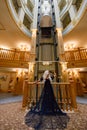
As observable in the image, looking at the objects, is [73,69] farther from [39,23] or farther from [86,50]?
[39,23]

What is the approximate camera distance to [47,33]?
550 centimetres

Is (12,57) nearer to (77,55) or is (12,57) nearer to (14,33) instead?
(14,33)

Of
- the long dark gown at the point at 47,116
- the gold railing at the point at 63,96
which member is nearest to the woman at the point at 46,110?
the long dark gown at the point at 47,116

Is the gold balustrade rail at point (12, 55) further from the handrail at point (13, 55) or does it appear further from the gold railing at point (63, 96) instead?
the gold railing at point (63, 96)

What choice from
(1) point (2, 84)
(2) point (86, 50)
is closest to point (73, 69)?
(2) point (86, 50)

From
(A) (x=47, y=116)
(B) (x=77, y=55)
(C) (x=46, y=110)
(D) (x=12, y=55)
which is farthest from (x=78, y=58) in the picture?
(D) (x=12, y=55)

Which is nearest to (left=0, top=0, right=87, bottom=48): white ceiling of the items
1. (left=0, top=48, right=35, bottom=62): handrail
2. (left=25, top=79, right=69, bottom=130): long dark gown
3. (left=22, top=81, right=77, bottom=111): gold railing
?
(left=0, top=48, right=35, bottom=62): handrail

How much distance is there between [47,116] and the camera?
88.4 inches

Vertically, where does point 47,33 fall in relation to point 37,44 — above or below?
above

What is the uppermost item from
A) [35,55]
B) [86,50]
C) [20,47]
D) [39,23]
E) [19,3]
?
[19,3]

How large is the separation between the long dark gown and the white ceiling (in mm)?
4007

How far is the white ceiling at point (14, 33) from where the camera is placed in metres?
4.31

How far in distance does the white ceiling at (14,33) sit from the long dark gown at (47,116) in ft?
13.1

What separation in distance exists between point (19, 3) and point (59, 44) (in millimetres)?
4419
